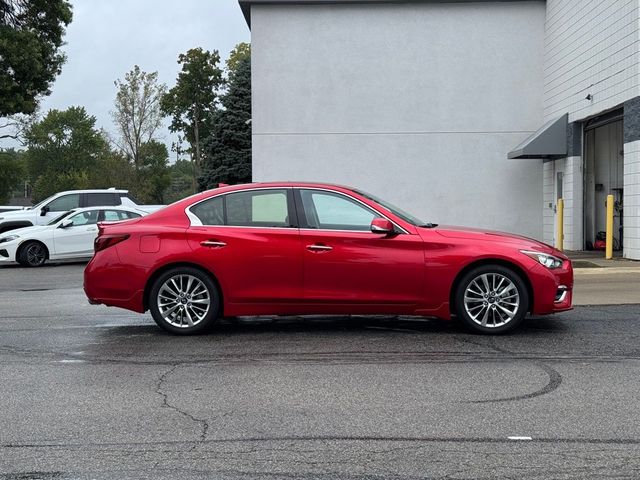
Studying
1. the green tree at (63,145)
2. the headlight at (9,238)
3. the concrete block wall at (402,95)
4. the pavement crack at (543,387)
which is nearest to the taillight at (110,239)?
the pavement crack at (543,387)

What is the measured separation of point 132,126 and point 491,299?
6555 cm

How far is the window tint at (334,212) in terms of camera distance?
8531 mm

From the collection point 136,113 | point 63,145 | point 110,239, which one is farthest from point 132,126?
point 110,239

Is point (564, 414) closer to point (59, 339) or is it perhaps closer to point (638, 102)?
point (59, 339)

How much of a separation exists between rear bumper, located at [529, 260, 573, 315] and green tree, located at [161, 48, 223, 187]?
64147mm

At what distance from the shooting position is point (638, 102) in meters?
16.0

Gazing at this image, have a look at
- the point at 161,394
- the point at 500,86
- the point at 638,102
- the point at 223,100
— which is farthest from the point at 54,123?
the point at 161,394

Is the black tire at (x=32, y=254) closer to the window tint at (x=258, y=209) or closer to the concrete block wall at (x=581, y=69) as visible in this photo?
the window tint at (x=258, y=209)

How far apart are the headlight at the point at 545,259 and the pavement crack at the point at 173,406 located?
3697 mm

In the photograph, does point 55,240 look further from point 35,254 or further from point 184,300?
point 184,300

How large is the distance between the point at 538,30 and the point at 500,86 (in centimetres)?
188

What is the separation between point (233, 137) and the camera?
1805 inches

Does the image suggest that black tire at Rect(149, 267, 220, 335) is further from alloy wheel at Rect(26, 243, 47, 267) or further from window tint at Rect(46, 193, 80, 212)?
window tint at Rect(46, 193, 80, 212)

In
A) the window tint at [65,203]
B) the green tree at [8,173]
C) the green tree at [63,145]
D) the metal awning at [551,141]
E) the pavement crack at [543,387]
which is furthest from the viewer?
→ the green tree at [63,145]
